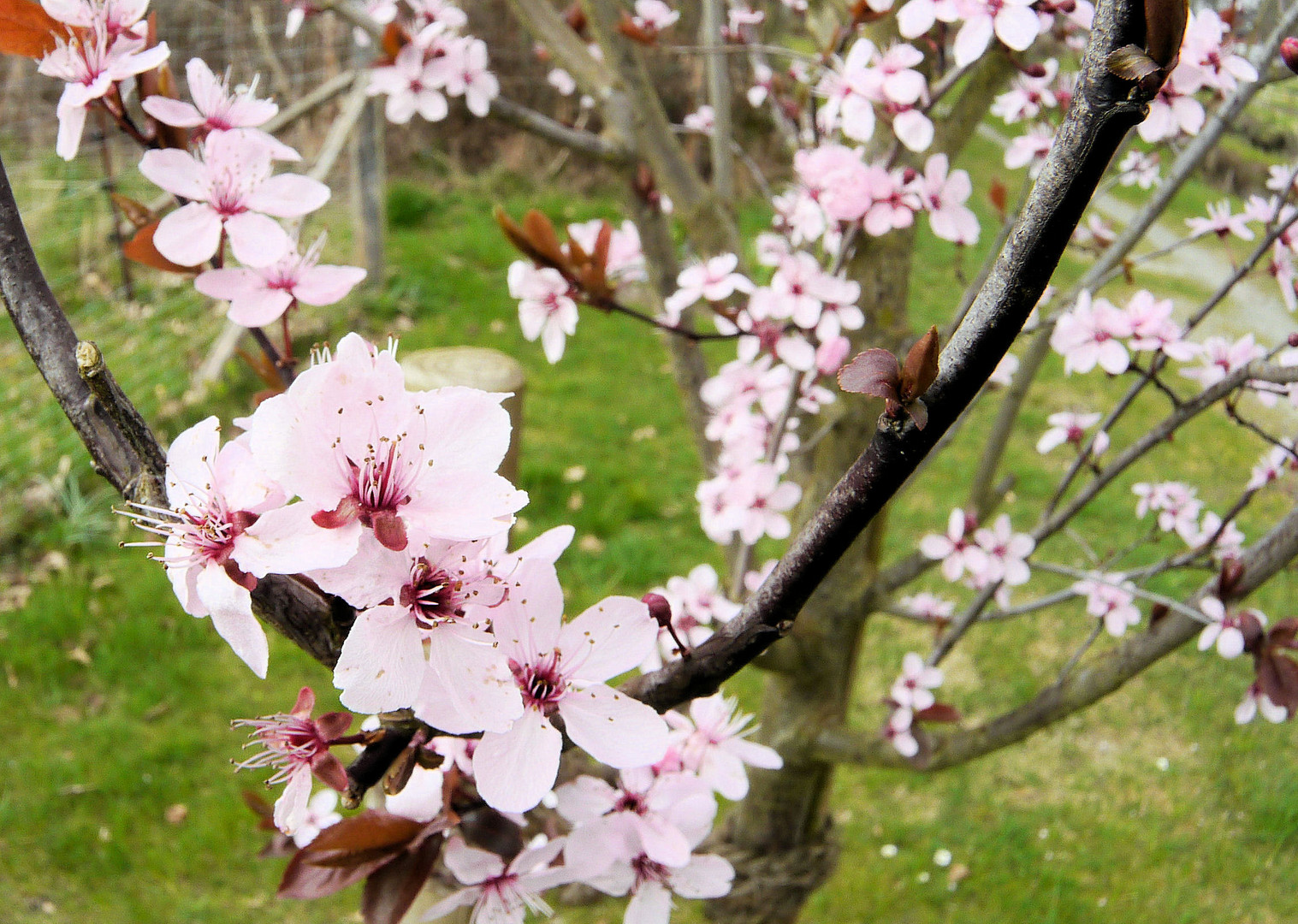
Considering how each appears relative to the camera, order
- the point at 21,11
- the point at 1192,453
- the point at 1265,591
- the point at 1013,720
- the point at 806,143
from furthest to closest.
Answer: the point at 1192,453, the point at 1265,591, the point at 806,143, the point at 1013,720, the point at 21,11

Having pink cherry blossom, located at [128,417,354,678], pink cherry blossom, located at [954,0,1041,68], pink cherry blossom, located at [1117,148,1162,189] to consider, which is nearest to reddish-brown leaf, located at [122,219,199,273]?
pink cherry blossom, located at [128,417,354,678]

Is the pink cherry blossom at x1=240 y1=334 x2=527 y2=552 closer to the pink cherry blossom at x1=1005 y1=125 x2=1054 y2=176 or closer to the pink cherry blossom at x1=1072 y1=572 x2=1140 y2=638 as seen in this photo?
the pink cherry blossom at x1=1072 y1=572 x2=1140 y2=638

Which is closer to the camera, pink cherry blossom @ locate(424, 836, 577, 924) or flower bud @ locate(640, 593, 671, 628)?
flower bud @ locate(640, 593, 671, 628)

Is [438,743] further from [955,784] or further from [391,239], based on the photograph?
[391,239]

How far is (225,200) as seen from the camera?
794mm

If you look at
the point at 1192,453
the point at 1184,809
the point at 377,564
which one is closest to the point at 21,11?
the point at 377,564

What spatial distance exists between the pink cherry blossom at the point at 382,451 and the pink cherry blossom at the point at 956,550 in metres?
1.36

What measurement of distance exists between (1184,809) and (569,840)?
2634 millimetres

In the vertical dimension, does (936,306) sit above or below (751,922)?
below

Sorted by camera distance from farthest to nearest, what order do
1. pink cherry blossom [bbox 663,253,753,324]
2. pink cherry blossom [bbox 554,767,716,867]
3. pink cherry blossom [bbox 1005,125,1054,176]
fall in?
1. pink cherry blossom [bbox 1005,125,1054,176]
2. pink cherry blossom [bbox 663,253,753,324]
3. pink cherry blossom [bbox 554,767,716,867]

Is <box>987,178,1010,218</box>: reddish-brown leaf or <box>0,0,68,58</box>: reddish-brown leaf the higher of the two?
<box>0,0,68,58</box>: reddish-brown leaf

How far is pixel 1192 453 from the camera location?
14.6 feet

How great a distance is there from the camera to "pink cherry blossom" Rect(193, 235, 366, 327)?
794mm

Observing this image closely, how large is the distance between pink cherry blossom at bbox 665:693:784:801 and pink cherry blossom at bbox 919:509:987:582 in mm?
874
